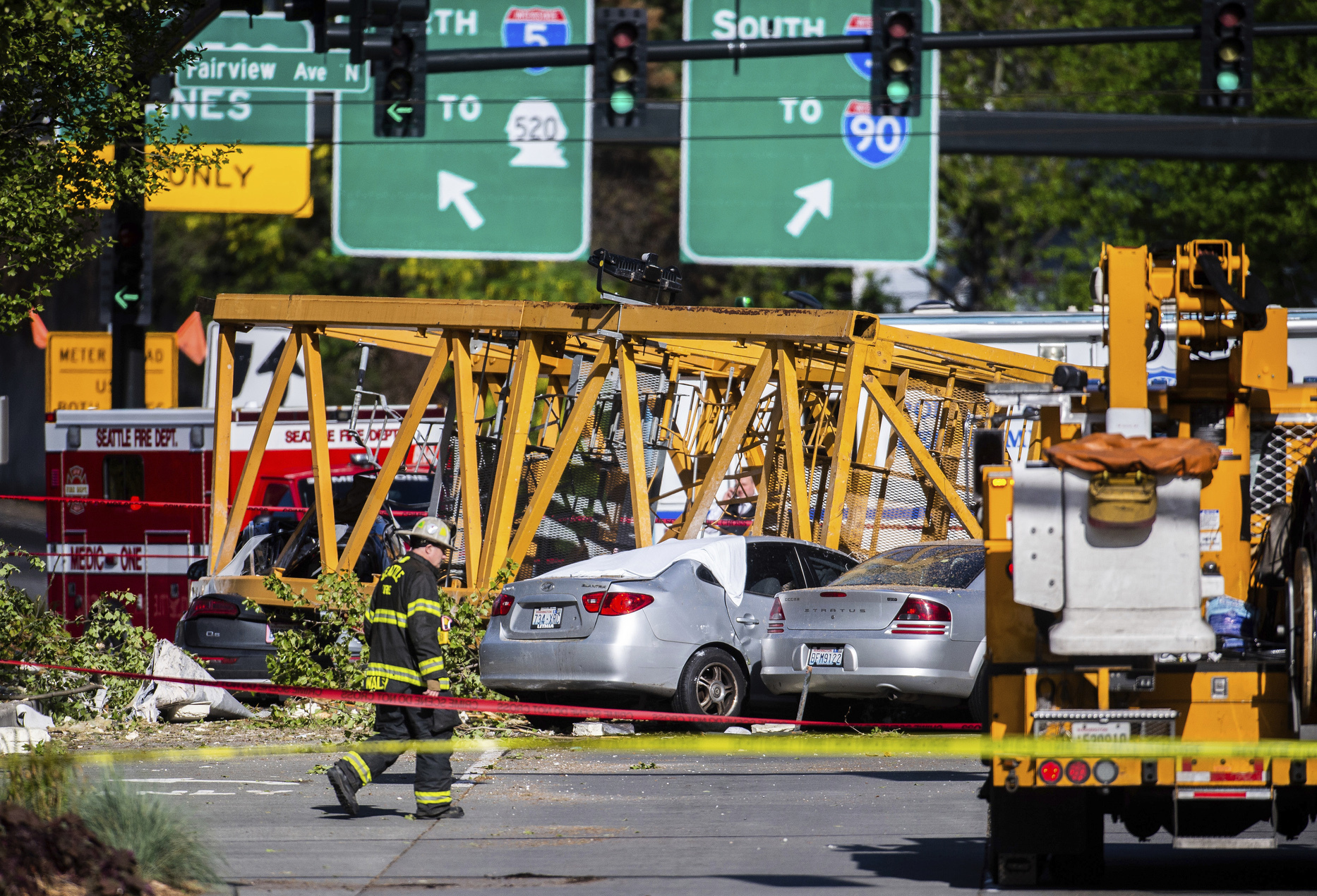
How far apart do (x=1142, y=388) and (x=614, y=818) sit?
12.5ft

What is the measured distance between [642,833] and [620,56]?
9.48 m

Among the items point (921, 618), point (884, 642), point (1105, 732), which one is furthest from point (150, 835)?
point (921, 618)

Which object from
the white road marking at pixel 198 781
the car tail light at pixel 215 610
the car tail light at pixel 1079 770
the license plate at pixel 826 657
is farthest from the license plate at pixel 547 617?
the car tail light at pixel 1079 770

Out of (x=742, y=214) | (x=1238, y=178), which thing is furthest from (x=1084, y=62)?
(x=742, y=214)

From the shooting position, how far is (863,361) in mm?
15828

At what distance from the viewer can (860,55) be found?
2061cm

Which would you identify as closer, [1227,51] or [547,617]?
[547,617]

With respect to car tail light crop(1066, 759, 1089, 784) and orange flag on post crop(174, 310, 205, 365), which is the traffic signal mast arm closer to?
car tail light crop(1066, 759, 1089, 784)

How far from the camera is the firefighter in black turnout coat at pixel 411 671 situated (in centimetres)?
1000

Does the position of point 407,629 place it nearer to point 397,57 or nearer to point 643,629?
point 643,629

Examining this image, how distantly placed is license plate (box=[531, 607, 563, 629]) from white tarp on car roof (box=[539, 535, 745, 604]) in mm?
273

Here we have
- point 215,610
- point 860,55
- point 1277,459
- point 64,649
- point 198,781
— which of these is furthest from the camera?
point 860,55

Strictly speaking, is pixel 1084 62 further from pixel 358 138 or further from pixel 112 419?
pixel 112 419

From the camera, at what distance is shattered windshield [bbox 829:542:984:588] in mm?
13383
